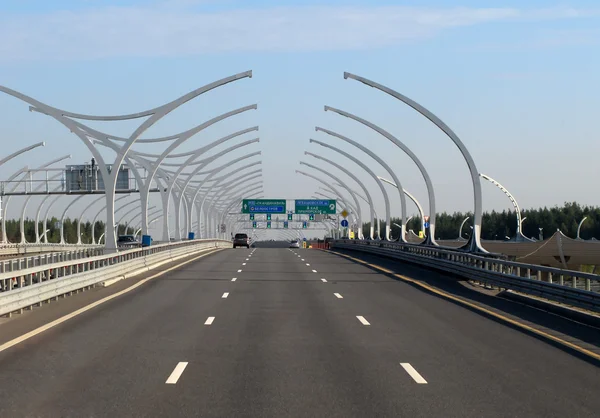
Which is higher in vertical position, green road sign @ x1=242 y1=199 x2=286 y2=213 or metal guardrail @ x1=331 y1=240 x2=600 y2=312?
green road sign @ x1=242 y1=199 x2=286 y2=213

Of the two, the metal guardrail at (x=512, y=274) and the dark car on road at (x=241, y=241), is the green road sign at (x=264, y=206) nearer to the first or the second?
the dark car on road at (x=241, y=241)

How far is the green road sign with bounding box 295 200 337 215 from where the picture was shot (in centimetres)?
14100

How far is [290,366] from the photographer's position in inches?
536

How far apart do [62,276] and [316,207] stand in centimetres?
11414

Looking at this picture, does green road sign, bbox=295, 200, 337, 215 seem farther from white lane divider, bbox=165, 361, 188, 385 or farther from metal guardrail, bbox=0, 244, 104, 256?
white lane divider, bbox=165, 361, 188, 385

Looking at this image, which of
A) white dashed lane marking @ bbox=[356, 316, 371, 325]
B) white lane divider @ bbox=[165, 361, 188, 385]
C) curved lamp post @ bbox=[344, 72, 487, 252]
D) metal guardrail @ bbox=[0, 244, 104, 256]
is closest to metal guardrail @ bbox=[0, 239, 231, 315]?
white dashed lane marking @ bbox=[356, 316, 371, 325]

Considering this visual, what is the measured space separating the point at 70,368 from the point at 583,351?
770 cm

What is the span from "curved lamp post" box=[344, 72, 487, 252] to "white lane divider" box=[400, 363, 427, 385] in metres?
23.0

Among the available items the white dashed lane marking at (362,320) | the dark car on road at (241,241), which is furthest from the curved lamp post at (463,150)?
the dark car on road at (241,241)

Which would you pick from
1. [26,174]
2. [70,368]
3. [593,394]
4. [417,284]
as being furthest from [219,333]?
[26,174]

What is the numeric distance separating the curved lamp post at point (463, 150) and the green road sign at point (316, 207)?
97479mm

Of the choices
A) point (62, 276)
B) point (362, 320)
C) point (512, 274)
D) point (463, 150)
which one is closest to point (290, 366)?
point (362, 320)

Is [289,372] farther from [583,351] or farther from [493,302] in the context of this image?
[493,302]

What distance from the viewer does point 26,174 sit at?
94438 mm
